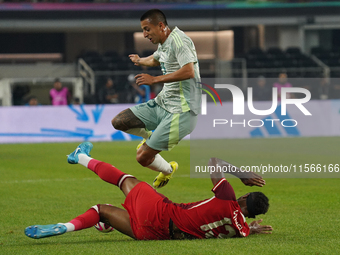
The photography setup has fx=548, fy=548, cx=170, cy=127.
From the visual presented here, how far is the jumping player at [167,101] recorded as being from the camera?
6.62m

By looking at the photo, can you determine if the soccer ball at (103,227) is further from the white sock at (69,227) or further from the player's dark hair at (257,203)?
the player's dark hair at (257,203)

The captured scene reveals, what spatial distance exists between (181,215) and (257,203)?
726mm

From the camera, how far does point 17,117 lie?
1848cm

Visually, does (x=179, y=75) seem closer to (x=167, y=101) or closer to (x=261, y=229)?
(x=167, y=101)

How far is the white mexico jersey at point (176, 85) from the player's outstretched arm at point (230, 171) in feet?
5.31

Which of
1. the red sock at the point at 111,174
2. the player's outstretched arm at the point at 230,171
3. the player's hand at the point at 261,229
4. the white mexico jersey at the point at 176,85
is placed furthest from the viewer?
the white mexico jersey at the point at 176,85

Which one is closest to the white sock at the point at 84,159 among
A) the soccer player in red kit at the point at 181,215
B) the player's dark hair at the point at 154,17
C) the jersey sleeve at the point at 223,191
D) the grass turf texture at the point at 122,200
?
the grass turf texture at the point at 122,200

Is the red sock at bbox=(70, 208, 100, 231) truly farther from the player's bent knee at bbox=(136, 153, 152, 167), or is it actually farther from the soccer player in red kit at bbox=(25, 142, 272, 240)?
the player's bent knee at bbox=(136, 153, 152, 167)

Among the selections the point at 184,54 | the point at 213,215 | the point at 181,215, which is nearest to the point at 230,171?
the point at 213,215

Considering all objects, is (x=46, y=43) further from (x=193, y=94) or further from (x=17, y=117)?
(x=193, y=94)

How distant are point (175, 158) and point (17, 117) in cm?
713

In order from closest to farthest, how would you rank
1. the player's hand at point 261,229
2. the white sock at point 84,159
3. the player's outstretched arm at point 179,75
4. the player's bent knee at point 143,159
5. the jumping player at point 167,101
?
1. the player's hand at point 261,229
2. the white sock at point 84,159
3. the player's outstretched arm at point 179,75
4. the jumping player at point 167,101
5. the player's bent knee at point 143,159

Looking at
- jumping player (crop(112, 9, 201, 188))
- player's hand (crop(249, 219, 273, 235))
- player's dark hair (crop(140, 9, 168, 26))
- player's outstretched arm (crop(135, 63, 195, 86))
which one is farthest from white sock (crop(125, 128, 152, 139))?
player's hand (crop(249, 219, 273, 235))

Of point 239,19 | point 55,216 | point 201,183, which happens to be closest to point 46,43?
point 239,19
